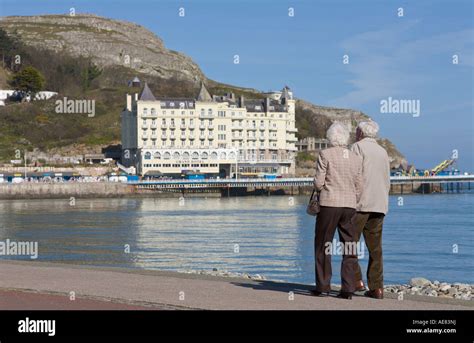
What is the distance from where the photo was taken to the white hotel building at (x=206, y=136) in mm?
108500

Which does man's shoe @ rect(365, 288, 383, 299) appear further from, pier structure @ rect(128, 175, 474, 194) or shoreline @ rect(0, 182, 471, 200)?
pier structure @ rect(128, 175, 474, 194)

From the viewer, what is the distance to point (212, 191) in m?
99.2

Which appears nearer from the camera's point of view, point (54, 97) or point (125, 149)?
point (125, 149)

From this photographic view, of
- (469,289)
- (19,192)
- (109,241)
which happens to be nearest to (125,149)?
(19,192)

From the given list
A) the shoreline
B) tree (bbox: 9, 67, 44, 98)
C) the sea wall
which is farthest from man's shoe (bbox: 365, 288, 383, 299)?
tree (bbox: 9, 67, 44, 98)

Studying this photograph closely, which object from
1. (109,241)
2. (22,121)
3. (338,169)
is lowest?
(109,241)

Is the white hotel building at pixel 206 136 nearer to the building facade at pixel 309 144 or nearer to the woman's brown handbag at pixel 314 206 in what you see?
the building facade at pixel 309 144

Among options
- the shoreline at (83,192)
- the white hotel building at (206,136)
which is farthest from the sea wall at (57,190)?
the white hotel building at (206,136)

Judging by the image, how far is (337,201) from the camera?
10406mm

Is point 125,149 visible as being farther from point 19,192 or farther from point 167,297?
point 167,297

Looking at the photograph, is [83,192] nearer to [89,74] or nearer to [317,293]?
[89,74]

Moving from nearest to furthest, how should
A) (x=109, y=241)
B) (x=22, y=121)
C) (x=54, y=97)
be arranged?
(x=109, y=241), (x=22, y=121), (x=54, y=97)

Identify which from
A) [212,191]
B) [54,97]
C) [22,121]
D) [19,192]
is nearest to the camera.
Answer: [19,192]
